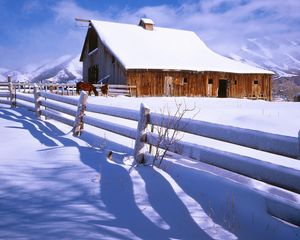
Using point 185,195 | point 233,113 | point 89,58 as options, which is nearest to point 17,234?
point 185,195

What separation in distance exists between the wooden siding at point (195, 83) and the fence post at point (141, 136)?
2069cm

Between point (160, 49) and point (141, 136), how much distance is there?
83.2 ft

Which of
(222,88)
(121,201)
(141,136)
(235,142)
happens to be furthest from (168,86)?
(121,201)

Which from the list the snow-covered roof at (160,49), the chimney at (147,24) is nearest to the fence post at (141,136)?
the snow-covered roof at (160,49)

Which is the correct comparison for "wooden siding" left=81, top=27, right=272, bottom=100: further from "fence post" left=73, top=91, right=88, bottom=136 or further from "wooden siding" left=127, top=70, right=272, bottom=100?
"fence post" left=73, top=91, right=88, bottom=136

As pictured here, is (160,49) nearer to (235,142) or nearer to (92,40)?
(92,40)

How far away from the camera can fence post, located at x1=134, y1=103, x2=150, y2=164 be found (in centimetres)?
522

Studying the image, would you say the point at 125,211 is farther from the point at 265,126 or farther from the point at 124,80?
the point at 124,80

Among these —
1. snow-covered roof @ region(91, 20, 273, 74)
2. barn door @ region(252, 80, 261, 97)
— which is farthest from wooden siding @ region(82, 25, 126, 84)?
barn door @ region(252, 80, 261, 97)

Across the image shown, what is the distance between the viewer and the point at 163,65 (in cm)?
2662

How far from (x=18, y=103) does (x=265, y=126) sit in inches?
415

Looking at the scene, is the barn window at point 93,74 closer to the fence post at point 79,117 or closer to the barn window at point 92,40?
the barn window at point 92,40

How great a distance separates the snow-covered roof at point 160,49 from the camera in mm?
26891

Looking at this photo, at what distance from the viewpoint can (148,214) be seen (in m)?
3.30
